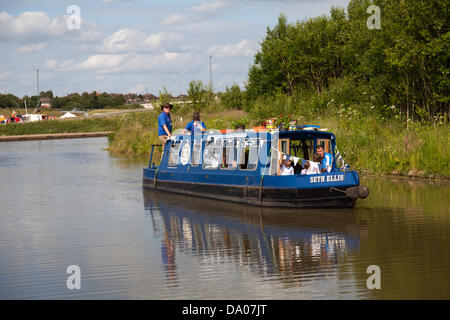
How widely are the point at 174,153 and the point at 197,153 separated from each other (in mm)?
1337

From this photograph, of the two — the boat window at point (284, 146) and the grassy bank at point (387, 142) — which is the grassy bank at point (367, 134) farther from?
the boat window at point (284, 146)

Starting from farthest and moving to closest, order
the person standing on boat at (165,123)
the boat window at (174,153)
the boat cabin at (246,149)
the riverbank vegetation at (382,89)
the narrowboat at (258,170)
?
the riverbank vegetation at (382,89) < the boat window at (174,153) < the person standing on boat at (165,123) < the boat cabin at (246,149) < the narrowboat at (258,170)

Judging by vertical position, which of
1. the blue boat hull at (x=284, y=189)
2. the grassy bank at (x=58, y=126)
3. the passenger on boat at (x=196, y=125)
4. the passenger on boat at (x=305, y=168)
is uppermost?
the grassy bank at (x=58, y=126)

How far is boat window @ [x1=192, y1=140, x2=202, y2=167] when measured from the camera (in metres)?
18.8

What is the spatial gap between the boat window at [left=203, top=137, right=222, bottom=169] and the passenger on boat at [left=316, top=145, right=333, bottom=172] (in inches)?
122

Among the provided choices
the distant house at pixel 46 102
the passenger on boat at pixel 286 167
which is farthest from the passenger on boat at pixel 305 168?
the distant house at pixel 46 102

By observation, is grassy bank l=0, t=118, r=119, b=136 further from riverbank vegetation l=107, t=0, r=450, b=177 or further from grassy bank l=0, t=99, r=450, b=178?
riverbank vegetation l=107, t=0, r=450, b=177

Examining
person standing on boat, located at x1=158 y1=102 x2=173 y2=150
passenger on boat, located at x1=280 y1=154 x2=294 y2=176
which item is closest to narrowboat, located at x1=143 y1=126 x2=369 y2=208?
passenger on boat, located at x1=280 y1=154 x2=294 y2=176

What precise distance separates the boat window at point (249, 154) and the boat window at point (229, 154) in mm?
272

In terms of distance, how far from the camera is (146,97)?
197500 mm

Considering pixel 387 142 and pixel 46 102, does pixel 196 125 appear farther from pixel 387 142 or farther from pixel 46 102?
pixel 46 102

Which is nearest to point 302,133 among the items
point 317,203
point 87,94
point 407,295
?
point 317,203

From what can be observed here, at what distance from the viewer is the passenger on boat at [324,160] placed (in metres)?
15.8
